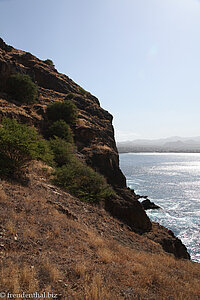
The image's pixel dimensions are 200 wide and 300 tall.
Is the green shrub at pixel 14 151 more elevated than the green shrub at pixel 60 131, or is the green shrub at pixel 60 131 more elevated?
the green shrub at pixel 60 131

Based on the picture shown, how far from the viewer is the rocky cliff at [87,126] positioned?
52.5 ft

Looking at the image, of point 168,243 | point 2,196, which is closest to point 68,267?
point 2,196

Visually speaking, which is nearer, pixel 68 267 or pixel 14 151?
pixel 68 267

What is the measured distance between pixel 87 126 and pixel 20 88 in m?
11.4

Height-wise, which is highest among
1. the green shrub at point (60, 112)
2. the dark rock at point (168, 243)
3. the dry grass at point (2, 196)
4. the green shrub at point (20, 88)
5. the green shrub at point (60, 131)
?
the green shrub at point (20, 88)

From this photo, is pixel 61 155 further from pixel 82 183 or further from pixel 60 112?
pixel 60 112

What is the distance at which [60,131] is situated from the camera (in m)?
22.2

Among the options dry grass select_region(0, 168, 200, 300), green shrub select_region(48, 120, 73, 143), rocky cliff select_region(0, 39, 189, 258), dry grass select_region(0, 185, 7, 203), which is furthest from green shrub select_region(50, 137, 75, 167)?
dry grass select_region(0, 168, 200, 300)

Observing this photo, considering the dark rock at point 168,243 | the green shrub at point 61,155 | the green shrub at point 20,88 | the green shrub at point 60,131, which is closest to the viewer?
the dark rock at point 168,243

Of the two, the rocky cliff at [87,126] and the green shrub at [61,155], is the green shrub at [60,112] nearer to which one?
the rocky cliff at [87,126]

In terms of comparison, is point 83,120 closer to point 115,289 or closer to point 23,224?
point 23,224

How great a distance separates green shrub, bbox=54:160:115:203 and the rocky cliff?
1732mm

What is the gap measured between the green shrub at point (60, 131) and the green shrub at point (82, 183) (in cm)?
758

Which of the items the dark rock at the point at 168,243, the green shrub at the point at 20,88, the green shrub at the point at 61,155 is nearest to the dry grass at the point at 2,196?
the green shrub at the point at 61,155
